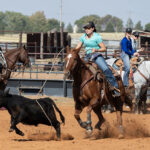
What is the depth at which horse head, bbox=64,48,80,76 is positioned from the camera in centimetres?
968

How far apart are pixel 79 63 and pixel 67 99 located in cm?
901

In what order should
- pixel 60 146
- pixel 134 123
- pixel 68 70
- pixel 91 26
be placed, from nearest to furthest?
pixel 60 146
pixel 68 70
pixel 91 26
pixel 134 123

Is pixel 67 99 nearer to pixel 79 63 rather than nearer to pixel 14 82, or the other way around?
pixel 14 82

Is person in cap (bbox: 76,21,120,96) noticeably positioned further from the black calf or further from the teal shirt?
the black calf

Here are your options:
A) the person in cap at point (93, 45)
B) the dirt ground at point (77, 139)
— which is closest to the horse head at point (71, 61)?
the person in cap at point (93, 45)

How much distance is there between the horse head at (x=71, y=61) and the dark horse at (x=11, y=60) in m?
6.03

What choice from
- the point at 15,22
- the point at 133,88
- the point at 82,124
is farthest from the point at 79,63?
the point at 15,22

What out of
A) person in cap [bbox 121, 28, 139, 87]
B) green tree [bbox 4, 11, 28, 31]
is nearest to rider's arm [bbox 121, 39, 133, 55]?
person in cap [bbox 121, 28, 139, 87]

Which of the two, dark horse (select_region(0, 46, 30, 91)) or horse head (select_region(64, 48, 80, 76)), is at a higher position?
horse head (select_region(64, 48, 80, 76))

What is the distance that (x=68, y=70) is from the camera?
31.7ft

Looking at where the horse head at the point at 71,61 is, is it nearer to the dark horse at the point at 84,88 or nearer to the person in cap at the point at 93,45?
the dark horse at the point at 84,88

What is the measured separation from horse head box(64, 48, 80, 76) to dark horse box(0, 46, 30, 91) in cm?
603

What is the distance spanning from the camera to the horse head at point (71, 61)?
9680 mm

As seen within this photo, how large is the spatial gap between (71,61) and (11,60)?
644cm
